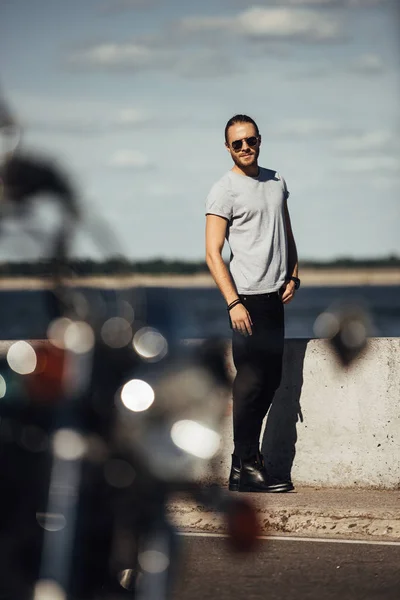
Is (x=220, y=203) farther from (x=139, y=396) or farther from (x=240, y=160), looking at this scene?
(x=139, y=396)

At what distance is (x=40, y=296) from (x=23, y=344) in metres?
0.16

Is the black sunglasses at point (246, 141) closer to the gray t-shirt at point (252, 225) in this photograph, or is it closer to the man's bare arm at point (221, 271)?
the gray t-shirt at point (252, 225)

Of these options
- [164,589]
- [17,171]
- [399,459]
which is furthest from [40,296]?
[399,459]

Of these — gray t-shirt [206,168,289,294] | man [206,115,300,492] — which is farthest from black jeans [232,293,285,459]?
gray t-shirt [206,168,289,294]

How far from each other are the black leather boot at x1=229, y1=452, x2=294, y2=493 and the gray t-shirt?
1.00 metres

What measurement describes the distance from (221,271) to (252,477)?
1229 millimetres

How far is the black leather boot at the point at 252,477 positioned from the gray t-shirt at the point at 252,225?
1.00 meters

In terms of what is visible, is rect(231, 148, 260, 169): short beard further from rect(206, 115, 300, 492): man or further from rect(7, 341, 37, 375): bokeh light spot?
rect(7, 341, 37, 375): bokeh light spot

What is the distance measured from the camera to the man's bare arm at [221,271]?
263 inches

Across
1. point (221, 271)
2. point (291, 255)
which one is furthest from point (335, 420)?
point (221, 271)

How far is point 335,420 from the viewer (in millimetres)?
7387

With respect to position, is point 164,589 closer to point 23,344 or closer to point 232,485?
point 23,344

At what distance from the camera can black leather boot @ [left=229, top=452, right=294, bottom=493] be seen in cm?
703

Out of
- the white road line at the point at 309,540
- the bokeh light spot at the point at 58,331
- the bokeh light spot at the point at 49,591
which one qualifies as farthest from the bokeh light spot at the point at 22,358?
the white road line at the point at 309,540
